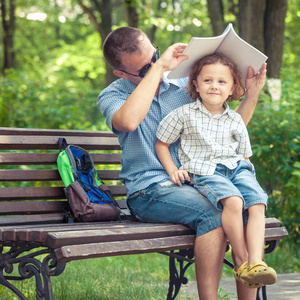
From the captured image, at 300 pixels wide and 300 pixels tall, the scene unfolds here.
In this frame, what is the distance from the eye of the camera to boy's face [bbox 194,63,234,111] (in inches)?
127

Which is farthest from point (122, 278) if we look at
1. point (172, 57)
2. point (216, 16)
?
point (216, 16)

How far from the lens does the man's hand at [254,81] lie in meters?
3.52

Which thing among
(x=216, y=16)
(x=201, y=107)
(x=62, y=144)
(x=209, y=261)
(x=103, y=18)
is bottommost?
(x=209, y=261)

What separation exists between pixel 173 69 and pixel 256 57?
505 millimetres

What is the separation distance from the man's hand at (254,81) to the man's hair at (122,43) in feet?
2.32

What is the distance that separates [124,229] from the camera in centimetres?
282

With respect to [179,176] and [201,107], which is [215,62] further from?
[179,176]

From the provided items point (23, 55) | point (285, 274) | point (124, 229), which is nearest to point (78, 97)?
point (285, 274)

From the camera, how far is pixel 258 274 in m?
2.64

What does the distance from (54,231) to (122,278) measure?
2.04 metres

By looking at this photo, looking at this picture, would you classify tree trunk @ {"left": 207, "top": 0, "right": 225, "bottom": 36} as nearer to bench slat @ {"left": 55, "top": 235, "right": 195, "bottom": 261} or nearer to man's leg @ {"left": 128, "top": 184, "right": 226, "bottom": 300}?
A: man's leg @ {"left": 128, "top": 184, "right": 226, "bottom": 300}

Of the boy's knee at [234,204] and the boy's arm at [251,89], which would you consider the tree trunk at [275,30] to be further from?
the boy's knee at [234,204]

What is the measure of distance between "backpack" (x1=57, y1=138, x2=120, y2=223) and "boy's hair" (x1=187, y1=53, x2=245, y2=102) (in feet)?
2.62

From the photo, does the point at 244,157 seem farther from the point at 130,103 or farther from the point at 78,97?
the point at 78,97
